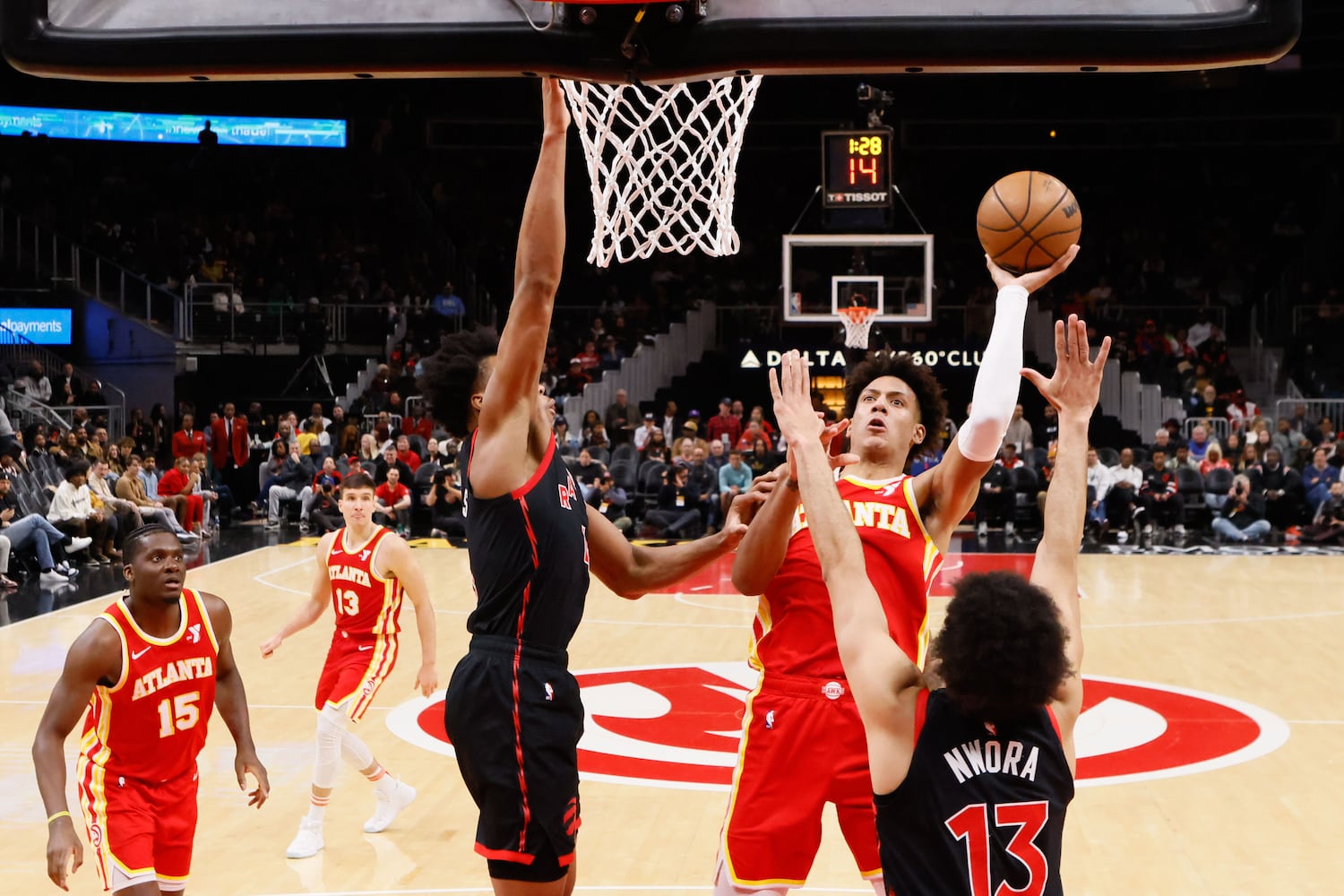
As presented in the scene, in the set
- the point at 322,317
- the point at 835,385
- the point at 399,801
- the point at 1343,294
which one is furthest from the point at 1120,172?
the point at 399,801

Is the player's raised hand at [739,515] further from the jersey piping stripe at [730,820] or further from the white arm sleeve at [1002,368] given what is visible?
the white arm sleeve at [1002,368]

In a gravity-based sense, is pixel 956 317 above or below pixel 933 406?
above

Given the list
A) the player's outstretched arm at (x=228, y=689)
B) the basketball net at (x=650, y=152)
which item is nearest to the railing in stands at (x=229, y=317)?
the basketball net at (x=650, y=152)

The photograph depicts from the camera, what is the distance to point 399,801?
634 cm

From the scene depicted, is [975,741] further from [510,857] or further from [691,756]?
[691,756]

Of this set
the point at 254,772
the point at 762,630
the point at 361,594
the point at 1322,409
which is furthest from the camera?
the point at 1322,409

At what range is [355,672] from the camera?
629cm

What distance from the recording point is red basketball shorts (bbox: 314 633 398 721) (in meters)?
6.21

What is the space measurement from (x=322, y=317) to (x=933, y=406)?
20.5m

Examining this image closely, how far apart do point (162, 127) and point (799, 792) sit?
1020 inches

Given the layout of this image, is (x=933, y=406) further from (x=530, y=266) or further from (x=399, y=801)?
(x=399, y=801)

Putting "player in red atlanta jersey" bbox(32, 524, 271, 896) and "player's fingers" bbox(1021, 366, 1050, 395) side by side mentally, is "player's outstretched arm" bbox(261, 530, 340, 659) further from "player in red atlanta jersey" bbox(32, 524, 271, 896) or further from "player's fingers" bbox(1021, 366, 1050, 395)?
"player's fingers" bbox(1021, 366, 1050, 395)

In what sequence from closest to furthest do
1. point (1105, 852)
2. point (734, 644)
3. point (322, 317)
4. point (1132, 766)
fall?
point (1105, 852) → point (1132, 766) → point (734, 644) → point (322, 317)

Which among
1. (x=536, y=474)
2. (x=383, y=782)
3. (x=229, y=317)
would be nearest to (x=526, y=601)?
(x=536, y=474)
